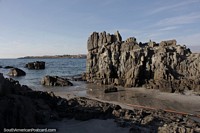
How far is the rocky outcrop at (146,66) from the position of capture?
103 feet

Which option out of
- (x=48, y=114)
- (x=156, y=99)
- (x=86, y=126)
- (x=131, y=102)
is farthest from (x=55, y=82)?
(x=86, y=126)


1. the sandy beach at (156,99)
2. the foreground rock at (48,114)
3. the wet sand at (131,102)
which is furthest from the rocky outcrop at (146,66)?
the foreground rock at (48,114)

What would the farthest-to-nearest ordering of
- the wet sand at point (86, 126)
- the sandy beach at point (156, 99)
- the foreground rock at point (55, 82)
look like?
1. the foreground rock at point (55, 82)
2. the sandy beach at point (156, 99)
3. the wet sand at point (86, 126)

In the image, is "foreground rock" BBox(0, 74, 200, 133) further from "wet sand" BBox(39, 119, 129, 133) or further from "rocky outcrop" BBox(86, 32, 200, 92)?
"rocky outcrop" BBox(86, 32, 200, 92)

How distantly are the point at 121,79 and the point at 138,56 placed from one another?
13.1 feet

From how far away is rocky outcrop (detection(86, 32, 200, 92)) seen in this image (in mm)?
31406

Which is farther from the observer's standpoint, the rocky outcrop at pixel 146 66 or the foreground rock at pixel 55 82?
the foreground rock at pixel 55 82

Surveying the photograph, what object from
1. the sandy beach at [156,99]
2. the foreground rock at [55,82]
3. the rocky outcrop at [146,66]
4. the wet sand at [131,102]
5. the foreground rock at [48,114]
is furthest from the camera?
the foreground rock at [55,82]

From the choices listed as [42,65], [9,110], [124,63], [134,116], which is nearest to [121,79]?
[124,63]

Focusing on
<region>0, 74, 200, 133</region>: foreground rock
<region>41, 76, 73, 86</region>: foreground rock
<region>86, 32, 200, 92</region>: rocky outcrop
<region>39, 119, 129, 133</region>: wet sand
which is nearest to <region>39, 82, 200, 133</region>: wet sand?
<region>39, 119, 129, 133</region>: wet sand

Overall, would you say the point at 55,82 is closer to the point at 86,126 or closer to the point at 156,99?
the point at 156,99

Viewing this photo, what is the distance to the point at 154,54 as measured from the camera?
3588cm


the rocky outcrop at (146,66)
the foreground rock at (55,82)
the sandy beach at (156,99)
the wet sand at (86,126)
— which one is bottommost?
the sandy beach at (156,99)

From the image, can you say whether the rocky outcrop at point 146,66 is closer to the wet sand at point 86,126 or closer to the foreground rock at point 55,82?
the foreground rock at point 55,82
